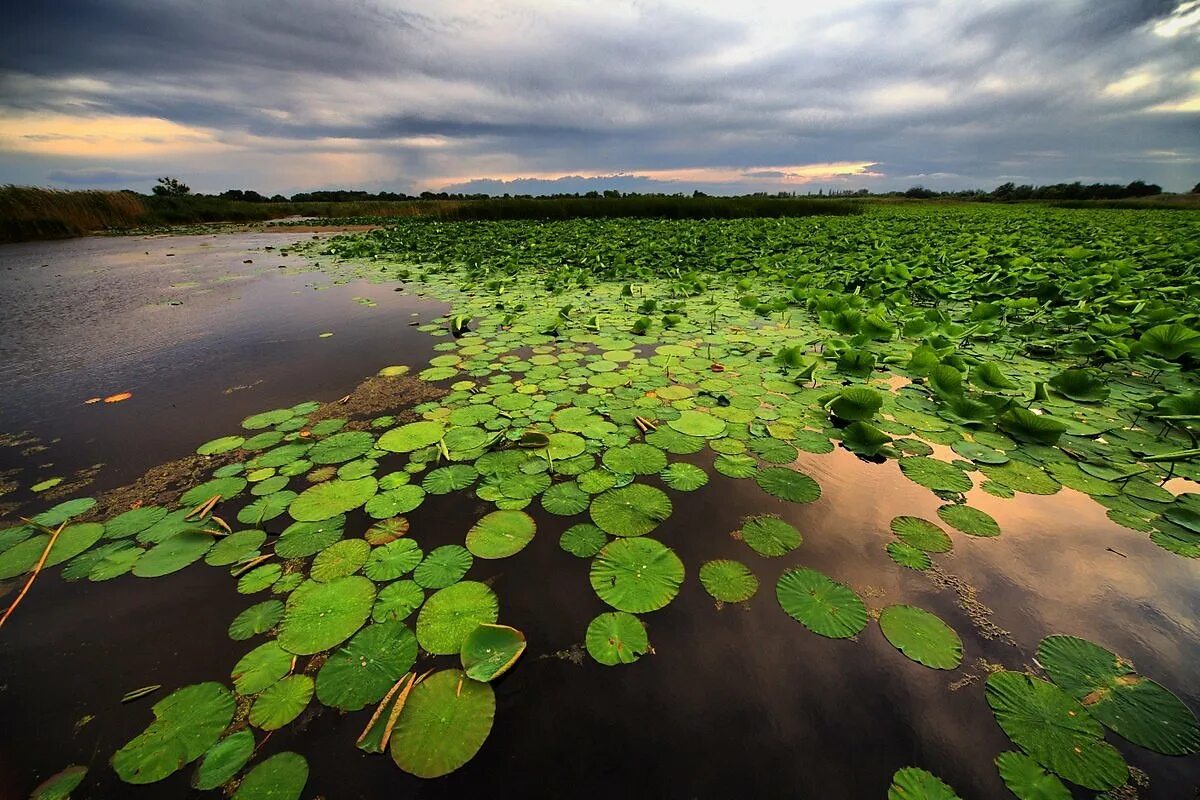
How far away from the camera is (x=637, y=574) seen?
1702mm

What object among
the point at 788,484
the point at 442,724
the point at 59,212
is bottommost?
the point at 442,724

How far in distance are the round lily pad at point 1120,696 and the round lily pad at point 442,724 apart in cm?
173

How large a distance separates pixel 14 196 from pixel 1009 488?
26712 millimetres

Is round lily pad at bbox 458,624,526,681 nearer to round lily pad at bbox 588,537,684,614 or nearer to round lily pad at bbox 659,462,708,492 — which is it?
round lily pad at bbox 588,537,684,614

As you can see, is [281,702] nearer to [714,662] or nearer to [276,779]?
[276,779]

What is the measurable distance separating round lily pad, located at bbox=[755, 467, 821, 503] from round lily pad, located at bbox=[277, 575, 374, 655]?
1.86 metres

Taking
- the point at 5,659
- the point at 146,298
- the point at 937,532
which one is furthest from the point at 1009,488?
the point at 146,298

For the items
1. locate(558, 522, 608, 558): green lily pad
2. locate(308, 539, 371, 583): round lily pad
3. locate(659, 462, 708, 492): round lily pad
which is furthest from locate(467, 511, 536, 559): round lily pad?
locate(659, 462, 708, 492): round lily pad

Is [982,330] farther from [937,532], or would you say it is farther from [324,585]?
[324,585]

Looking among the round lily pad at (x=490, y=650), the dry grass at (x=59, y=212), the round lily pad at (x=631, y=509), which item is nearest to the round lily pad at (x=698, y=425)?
the round lily pad at (x=631, y=509)

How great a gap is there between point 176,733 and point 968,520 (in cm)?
298

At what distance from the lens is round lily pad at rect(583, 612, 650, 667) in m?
1.41

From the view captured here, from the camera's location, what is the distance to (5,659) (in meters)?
1.41

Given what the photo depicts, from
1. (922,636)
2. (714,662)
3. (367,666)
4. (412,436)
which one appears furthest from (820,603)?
(412,436)
